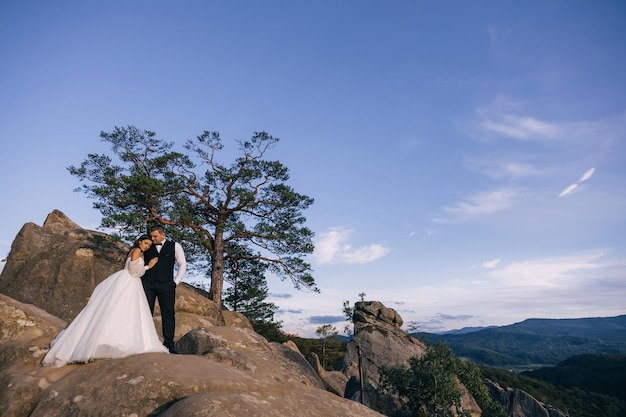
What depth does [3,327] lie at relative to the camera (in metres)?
8.49

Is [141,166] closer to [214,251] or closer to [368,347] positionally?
[214,251]

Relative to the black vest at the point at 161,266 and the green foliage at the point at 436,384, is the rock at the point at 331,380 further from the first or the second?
the black vest at the point at 161,266

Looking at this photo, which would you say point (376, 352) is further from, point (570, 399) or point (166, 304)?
point (570, 399)

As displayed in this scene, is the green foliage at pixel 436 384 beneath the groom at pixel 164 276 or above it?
beneath

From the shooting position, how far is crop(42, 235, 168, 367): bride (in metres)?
6.59

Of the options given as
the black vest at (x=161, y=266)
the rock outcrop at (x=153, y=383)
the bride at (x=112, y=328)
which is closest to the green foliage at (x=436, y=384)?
the rock outcrop at (x=153, y=383)

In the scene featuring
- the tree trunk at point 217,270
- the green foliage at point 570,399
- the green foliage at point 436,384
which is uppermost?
the tree trunk at point 217,270

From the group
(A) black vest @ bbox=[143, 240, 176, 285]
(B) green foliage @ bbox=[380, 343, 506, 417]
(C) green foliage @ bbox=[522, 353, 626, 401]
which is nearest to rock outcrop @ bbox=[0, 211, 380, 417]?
→ (A) black vest @ bbox=[143, 240, 176, 285]

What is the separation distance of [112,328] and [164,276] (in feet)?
6.50

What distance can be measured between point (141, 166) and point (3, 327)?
859 inches

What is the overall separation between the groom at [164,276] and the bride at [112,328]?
684 mm

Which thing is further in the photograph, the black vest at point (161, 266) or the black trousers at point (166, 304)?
the black trousers at point (166, 304)

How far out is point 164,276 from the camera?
873 cm

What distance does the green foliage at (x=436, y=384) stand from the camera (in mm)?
24812
